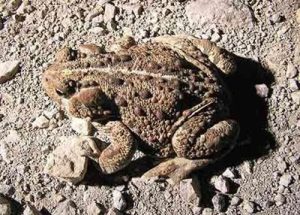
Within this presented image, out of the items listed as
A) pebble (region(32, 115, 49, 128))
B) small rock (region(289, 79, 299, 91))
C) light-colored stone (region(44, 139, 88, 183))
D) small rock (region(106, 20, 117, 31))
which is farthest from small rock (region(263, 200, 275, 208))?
small rock (region(106, 20, 117, 31))

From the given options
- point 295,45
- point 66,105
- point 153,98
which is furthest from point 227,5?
point 66,105

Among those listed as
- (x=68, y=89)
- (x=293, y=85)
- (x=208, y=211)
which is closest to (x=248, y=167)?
(x=208, y=211)

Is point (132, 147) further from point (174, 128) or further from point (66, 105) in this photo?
point (66, 105)

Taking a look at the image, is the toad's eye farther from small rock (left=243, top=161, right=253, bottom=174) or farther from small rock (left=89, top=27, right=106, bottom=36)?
small rock (left=243, top=161, right=253, bottom=174)

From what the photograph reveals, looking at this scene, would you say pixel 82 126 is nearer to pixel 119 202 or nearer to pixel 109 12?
pixel 119 202

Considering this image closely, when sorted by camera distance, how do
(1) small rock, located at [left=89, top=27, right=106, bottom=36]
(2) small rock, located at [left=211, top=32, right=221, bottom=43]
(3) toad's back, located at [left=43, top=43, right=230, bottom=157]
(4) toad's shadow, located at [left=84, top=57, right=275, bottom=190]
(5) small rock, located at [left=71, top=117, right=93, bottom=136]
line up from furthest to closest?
(1) small rock, located at [left=89, top=27, right=106, bottom=36]
(2) small rock, located at [left=211, top=32, right=221, bottom=43]
(5) small rock, located at [left=71, top=117, right=93, bottom=136]
(4) toad's shadow, located at [left=84, top=57, right=275, bottom=190]
(3) toad's back, located at [left=43, top=43, right=230, bottom=157]

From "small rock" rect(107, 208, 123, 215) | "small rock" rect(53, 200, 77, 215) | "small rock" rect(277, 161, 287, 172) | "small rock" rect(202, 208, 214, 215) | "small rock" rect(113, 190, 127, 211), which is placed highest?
"small rock" rect(277, 161, 287, 172)

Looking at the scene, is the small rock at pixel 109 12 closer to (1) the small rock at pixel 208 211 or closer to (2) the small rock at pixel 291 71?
(2) the small rock at pixel 291 71
